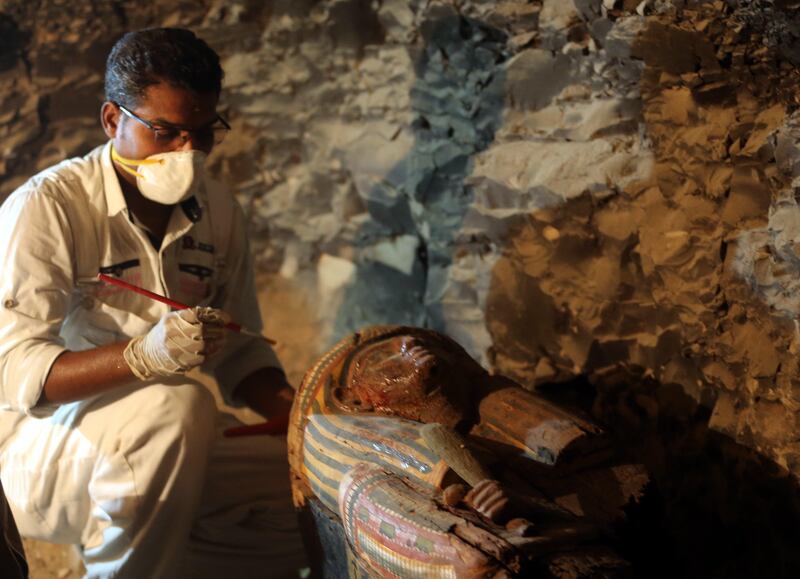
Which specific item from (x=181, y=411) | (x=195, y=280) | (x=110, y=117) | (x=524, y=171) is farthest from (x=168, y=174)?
(x=524, y=171)

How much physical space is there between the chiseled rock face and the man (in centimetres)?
99

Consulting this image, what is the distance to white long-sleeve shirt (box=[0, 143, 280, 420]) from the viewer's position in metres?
2.16

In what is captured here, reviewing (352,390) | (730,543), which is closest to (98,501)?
(352,390)

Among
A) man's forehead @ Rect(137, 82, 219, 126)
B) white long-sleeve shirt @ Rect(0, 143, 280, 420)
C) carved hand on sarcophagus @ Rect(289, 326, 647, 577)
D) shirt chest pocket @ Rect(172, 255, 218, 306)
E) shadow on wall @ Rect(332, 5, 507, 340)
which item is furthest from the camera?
shadow on wall @ Rect(332, 5, 507, 340)

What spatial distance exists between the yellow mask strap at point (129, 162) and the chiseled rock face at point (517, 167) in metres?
1.23

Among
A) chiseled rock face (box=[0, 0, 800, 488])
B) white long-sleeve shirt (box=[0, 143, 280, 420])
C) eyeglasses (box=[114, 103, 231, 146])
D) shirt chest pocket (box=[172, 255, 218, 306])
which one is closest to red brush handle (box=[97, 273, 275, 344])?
white long-sleeve shirt (box=[0, 143, 280, 420])

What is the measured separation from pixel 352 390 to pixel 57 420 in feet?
2.61

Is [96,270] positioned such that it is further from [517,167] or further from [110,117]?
[517,167]

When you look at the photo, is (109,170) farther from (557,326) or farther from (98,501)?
(557,326)

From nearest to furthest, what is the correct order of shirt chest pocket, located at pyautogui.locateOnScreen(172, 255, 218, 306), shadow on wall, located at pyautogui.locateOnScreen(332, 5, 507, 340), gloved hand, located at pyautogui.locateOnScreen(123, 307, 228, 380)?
gloved hand, located at pyautogui.locateOnScreen(123, 307, 228, 380)
shirt chest pocket, located at pyautogui.locateOnScreen(172, 255, 218, 306)
shadow on wall, located at pyautogui.locateOnScreen(332, 5, 507, 340)

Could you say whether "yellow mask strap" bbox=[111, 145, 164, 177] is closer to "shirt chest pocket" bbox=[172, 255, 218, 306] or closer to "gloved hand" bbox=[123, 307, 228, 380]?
"shirt chest pocket" bbox=[172, 255, 218, 306]

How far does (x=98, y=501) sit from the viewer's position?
2213 millimetres

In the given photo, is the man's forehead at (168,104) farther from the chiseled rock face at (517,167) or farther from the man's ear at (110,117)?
the chiseled rock face at (517,167)

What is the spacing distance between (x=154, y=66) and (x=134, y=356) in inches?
30.5
